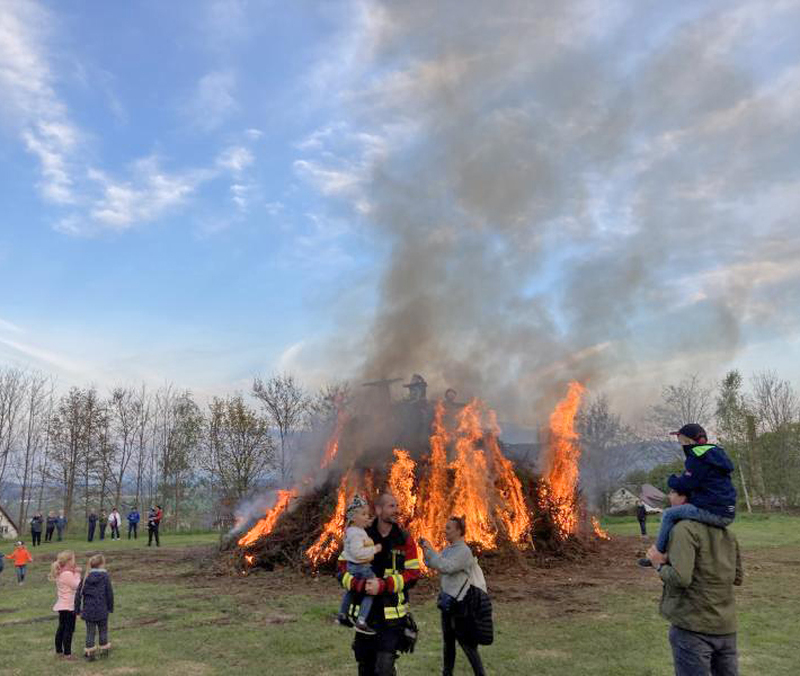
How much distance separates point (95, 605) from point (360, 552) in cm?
533

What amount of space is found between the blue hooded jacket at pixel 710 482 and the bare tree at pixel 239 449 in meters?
36.0

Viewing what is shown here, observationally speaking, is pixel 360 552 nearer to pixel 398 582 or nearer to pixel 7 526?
pixel 398 582

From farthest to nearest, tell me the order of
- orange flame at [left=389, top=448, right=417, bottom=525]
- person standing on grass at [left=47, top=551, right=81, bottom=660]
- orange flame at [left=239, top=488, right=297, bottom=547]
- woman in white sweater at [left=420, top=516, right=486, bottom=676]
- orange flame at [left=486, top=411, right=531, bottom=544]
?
orange flame at [left=239, top=488, right=297, bottom=547] < orange flame at [left=486, top=411, right=531, bottom=544] < orange flame at [left=389, top=448, right=417, bottom=525] < person standing on grass at [left=47, top=551, right=81, bottom=660] < woman in white sweater at [left=420, top=516, right=486, bottom=676]

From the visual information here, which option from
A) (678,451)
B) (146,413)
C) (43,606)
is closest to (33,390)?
(146,413)

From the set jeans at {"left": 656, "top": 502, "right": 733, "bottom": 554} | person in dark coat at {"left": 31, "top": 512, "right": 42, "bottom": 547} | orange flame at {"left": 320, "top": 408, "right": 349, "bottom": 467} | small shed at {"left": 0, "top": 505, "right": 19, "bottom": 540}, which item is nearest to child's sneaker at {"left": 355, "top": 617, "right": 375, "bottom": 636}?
jeans at {"left": 656, "top": 502, "right": 733, "bottom": 554}

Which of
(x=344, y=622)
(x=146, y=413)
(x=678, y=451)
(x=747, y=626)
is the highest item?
(x=146, y=413)

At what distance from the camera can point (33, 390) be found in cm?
4284

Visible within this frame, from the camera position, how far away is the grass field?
7.40 metres

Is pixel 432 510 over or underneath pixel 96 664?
over

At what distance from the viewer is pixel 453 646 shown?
6.39 m

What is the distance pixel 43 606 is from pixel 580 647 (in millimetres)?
10898

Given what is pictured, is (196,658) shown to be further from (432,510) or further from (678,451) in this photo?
(678,451)

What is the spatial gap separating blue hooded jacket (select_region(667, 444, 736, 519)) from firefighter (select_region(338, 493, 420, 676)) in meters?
2.23

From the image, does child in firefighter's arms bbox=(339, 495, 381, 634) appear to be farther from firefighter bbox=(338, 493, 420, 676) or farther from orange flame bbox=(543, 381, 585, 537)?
orange flame bbox=(543, 381, 585, 537)
